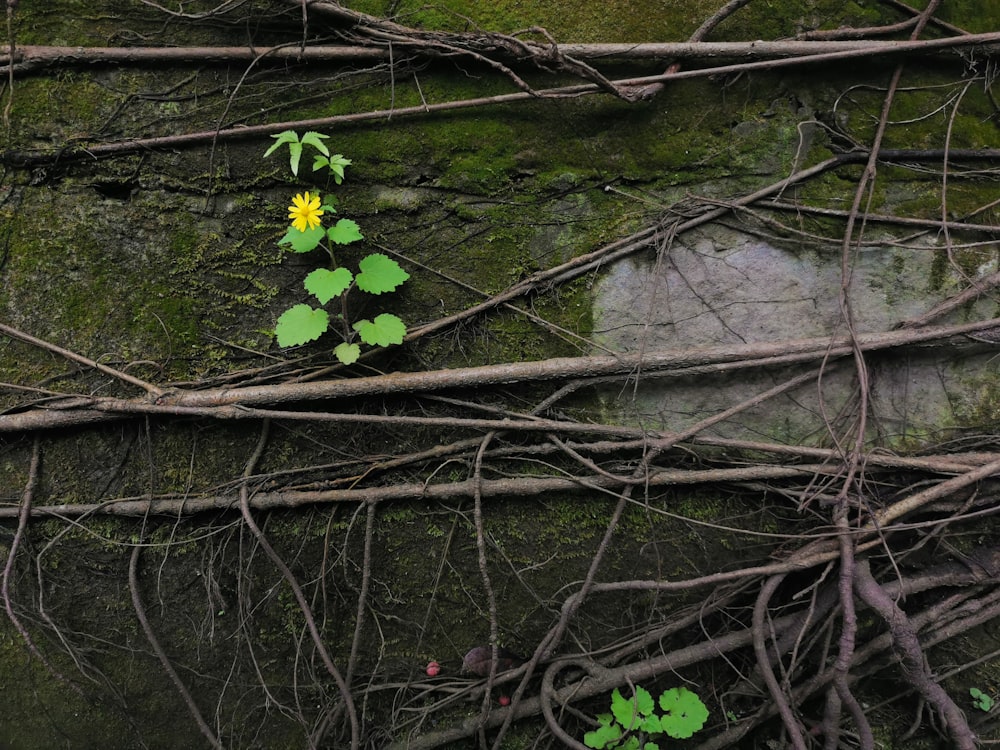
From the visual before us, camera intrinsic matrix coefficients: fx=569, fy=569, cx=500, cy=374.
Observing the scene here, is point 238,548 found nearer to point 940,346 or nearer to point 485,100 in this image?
point 485,100

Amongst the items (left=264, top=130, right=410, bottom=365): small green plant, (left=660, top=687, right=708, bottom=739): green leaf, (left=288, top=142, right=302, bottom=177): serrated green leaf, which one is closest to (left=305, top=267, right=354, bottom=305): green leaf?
(left=264, top=130, right=410, bottom=365): small green plant

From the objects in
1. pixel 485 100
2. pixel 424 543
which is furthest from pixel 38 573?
pixel 485 100

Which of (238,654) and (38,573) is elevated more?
(38,573)

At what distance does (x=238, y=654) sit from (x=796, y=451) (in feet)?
6.62

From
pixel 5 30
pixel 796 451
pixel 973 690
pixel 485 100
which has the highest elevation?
pixel 5 30

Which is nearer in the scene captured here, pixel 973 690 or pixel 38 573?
pixel 38 573

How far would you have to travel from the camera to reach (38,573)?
6.14ft

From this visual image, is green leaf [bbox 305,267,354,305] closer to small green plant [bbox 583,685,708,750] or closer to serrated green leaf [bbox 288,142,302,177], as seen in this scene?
serrated green leaf [bbox 288,142,302,177]

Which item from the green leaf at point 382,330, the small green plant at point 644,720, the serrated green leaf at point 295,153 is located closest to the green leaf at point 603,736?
the small green plant at point 644,720

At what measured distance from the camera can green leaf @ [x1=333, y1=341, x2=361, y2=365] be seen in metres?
1.79

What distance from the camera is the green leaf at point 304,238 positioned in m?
1.79

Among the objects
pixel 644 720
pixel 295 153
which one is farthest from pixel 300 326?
pixel 644 720

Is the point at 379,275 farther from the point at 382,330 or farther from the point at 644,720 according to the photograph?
the point at 644,720

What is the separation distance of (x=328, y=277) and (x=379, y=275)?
0.52 feet
